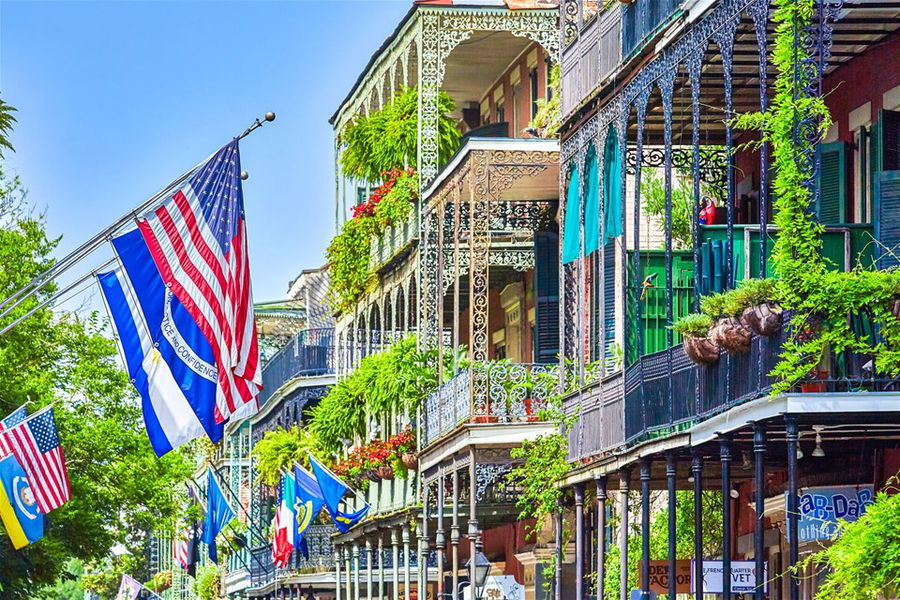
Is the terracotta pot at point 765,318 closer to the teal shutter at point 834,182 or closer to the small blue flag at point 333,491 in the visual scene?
the teal shutter at point 834,182

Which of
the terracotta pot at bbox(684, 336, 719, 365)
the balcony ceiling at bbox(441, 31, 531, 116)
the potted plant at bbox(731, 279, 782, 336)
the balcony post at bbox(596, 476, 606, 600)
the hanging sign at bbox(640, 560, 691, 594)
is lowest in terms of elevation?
the hanging sign at bbox(640, 560, 691, 594)

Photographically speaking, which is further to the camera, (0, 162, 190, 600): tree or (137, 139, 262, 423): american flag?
(0, 162, 190, 600): tree

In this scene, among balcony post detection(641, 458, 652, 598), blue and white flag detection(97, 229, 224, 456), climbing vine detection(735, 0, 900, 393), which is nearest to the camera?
climbing vine detection(735, 0, 900, 393)

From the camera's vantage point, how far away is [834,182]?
71.5 feet

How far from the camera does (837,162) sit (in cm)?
2172

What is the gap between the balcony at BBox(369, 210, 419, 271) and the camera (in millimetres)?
37156

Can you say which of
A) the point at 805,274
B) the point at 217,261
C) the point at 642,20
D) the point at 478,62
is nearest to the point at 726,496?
the point at 805,274

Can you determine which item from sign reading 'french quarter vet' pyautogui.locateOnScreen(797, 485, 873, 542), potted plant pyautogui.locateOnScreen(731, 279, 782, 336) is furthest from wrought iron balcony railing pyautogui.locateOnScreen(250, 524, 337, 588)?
potted plant pyautogui.locateOnScreen(731, 279, 782, 336)

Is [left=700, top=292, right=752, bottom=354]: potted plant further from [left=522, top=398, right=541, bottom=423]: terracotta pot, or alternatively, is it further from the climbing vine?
[left=522, top=398, right=541, bottom=423]: terracotta pot

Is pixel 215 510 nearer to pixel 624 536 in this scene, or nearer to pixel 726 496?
pixel 624 536

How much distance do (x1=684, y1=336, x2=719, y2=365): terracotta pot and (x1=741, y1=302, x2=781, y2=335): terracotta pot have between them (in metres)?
1.26

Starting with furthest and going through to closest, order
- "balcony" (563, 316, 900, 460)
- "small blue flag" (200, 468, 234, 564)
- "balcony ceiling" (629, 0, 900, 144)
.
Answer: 1. "small blue flag" (200, 468, 234, 564)
2. "balcony ceiling" (629, 0, 900, 144)
3. "balcony" (563, 316, 900, 460)

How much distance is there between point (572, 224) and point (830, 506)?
725 cm

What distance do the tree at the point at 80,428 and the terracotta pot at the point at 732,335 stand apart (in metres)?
→ 23.0
